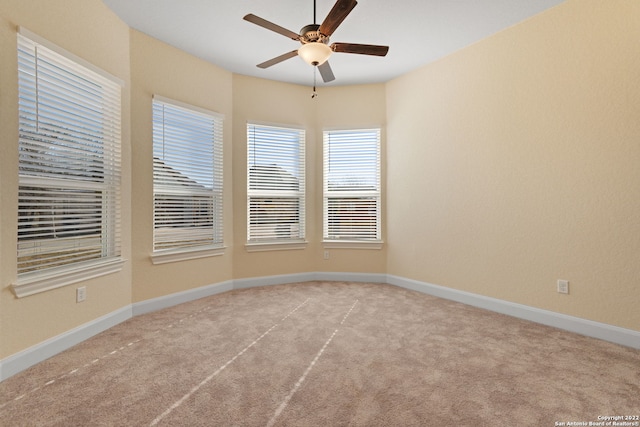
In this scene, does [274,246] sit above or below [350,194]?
below

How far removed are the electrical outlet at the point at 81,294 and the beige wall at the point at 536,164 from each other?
3.81 meters

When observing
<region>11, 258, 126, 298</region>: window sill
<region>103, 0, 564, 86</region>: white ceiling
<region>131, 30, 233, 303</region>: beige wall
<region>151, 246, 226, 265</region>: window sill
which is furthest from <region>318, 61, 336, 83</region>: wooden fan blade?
<region>11, 258, 126, 298</region>: window sill

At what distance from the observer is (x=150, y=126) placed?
11.9 feet

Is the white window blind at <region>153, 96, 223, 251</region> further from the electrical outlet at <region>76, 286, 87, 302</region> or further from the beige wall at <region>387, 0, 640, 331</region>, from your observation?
the beige wall at <region>387, 0, 640, 331</region>

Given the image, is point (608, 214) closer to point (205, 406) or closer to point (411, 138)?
point (411, 138)

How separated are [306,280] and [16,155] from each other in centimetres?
368

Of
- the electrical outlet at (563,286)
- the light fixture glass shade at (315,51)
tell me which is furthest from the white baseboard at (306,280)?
the light fixture glass shade at (315,51)

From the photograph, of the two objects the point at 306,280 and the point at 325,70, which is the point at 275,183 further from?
the point at 325,70

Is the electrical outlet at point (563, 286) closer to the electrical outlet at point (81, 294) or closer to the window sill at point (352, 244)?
the window sill at point (352, 244)

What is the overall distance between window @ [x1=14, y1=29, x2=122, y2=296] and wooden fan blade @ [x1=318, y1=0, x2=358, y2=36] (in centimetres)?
215

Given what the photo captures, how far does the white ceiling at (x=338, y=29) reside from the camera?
3.03 metres

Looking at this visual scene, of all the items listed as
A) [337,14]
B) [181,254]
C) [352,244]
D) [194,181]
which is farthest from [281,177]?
[337,14]

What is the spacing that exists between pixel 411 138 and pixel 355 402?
3632 millimetres

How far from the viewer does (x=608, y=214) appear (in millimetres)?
2783
